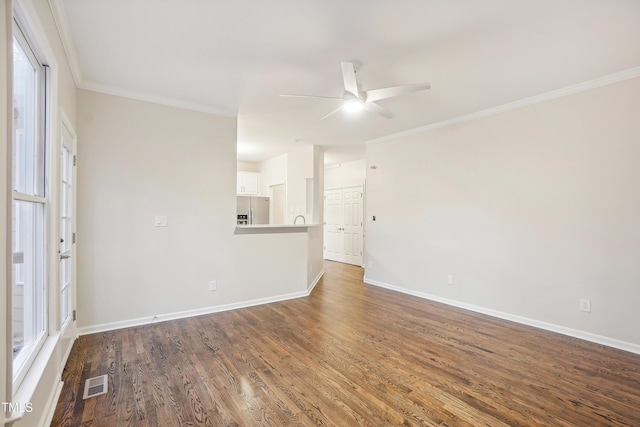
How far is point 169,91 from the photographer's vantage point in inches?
128

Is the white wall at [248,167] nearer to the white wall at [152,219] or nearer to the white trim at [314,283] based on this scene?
the white trim at [314,283]

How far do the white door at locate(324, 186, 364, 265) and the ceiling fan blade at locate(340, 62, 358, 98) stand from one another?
4.93m

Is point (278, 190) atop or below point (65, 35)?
below

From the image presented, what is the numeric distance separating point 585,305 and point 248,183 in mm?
6683

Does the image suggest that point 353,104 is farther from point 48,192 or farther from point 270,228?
point 48,192

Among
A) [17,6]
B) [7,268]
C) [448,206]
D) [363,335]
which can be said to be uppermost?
[17,6]

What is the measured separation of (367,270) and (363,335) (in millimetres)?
2432

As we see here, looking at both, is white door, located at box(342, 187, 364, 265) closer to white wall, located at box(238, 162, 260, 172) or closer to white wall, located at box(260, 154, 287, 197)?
white wall, located at box(260, 154, 287, 197)

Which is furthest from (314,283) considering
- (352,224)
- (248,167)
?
(248,167)

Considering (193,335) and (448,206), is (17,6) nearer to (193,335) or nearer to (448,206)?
(193,335)

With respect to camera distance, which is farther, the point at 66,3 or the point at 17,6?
the point at 66,3

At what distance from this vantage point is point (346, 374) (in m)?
2.35

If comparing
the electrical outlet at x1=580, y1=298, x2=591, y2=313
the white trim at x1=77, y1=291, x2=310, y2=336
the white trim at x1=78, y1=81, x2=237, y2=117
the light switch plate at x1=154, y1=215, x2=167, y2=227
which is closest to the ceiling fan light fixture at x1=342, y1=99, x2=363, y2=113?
the white trim at x1=78, y1=81, x2=237, y2=117

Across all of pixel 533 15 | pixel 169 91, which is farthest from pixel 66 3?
pixel 533 15
